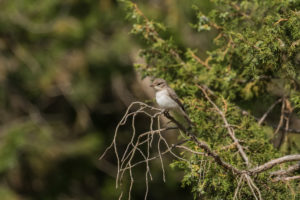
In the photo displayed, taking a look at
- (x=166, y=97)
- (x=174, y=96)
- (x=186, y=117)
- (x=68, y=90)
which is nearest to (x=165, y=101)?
(x=166, y=97)

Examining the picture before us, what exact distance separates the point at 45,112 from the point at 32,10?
9.96 feet

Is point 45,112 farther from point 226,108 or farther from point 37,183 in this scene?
point 226,108

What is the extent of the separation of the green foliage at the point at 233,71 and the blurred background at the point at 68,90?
6.48 feet

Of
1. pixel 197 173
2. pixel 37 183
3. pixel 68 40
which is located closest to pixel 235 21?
pixel 197 173

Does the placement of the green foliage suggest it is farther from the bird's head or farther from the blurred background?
the blurred background

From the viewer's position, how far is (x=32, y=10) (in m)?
8.09

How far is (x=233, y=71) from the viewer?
13.8 feet

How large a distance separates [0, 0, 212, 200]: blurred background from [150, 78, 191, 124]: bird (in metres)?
2.04

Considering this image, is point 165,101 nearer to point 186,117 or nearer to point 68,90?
point 186,117

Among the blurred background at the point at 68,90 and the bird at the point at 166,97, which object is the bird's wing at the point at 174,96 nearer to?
the bird at the point at 166,97

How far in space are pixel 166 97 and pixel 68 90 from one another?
524 centimetres

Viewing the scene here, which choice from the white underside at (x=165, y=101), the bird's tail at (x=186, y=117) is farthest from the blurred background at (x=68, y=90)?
the bird's tail at (x=186, y=117)

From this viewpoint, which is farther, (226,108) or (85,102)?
(85,102)

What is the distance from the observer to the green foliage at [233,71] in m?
3.28
